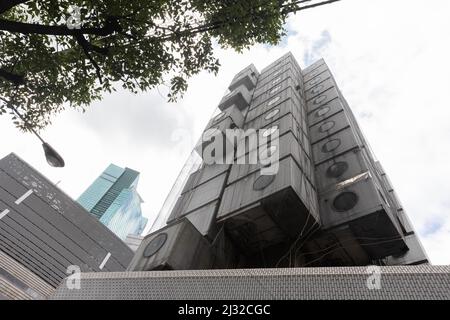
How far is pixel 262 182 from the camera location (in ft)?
34.1

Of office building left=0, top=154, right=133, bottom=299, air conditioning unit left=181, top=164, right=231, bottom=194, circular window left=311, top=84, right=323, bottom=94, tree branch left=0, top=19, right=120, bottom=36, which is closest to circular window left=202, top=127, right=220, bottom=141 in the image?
air conditioning unit left=181, top=164, right=231, bottom=194

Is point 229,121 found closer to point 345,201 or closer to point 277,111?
point 277,111

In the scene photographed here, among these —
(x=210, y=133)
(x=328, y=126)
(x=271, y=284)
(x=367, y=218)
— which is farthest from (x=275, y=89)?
(x=271, y=284)

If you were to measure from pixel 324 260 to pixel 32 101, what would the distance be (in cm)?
1039

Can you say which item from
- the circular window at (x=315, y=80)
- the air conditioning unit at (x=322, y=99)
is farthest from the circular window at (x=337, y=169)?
the circular window at (x=315, y=80)

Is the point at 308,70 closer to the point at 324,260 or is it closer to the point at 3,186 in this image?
the point at 324,260

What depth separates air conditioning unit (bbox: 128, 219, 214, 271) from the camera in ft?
26.7

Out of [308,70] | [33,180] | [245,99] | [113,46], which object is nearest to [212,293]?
[113,46]

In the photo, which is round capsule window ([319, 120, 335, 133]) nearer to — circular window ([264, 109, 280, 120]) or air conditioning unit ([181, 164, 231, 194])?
circular window ([264, 109, 280, 120])

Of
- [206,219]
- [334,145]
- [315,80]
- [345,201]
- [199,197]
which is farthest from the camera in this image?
[315,80]

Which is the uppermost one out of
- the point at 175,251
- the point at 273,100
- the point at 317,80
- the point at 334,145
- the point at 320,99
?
the point at 317,80

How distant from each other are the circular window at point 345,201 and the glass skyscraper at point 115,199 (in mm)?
146071

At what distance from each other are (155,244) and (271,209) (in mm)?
3958

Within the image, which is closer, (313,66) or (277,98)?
(277,98)
